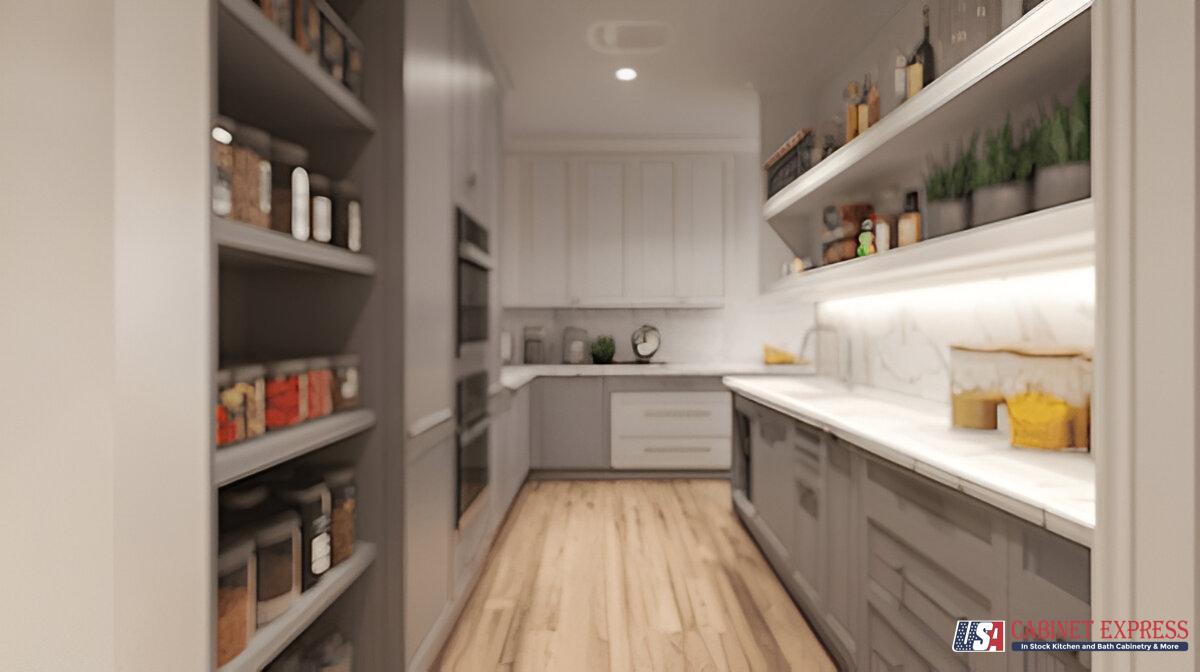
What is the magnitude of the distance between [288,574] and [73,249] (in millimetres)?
769

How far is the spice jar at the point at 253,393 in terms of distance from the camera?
124 centimetres

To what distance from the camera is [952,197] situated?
1.92 metres

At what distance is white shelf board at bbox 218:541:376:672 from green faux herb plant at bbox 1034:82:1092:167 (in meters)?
1.94

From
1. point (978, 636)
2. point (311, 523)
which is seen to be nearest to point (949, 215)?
point (978, 636)

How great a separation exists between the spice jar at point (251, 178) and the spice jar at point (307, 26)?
0.29 m

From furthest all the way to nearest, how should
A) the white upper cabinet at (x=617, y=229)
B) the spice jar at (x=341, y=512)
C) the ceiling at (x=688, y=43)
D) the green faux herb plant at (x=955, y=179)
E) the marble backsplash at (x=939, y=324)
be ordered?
the white upper cabinet at (x=617, y=229) → the ceiling at (x=688, y=43) → the green faux herb plant at (x=955, y=179) → the marble backsplash at (x=939, y=324) → the spice jar at (x=341, y=512)

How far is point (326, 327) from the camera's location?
1815 mm

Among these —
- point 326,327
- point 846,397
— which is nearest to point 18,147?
point 326,327

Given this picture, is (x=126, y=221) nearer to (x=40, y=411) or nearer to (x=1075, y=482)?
(x=40, y=411)

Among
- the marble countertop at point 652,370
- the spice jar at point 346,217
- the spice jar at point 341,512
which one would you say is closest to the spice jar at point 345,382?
the spice jar at point 341,512

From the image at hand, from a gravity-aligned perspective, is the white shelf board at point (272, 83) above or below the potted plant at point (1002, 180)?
above

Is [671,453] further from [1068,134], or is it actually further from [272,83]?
[272,83]

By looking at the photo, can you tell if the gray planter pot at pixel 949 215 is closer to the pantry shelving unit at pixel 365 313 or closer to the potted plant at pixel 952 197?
the potted plant at pixel 952 197

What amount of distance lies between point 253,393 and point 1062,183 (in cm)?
177
